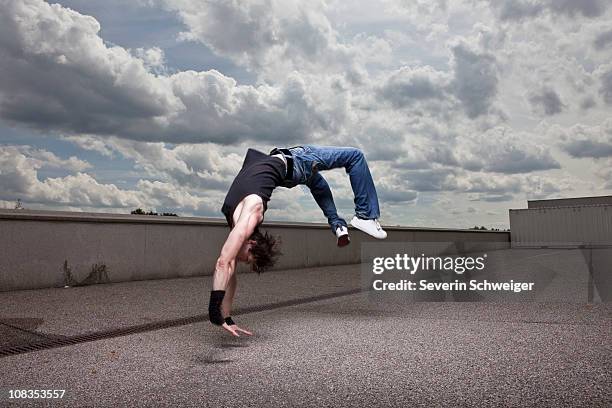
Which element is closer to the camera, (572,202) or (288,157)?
(288,157)

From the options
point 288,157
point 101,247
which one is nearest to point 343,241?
point 288,157

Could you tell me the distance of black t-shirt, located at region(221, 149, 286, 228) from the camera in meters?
4.66

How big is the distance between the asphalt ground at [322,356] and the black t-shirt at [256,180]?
4.46 feet

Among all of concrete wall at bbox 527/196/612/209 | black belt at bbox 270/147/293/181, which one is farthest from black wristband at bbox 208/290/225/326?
concrete wall at bbox 527/196/612/209

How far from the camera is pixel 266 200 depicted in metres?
4.70

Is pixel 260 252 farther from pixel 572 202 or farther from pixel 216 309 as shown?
pixel 572 202

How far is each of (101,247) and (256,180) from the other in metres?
6.43

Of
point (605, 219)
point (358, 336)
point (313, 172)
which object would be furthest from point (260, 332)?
point (605, 219)

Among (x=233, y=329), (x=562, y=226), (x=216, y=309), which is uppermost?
(x=562, y=226)

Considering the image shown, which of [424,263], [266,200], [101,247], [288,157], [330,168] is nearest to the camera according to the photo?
[266,200]

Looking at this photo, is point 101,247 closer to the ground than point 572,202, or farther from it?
closer to the ground

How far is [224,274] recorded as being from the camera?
419 cm

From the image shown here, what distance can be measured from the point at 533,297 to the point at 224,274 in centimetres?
628

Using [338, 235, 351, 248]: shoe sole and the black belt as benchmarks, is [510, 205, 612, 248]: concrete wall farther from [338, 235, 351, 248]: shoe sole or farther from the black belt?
the black belt
